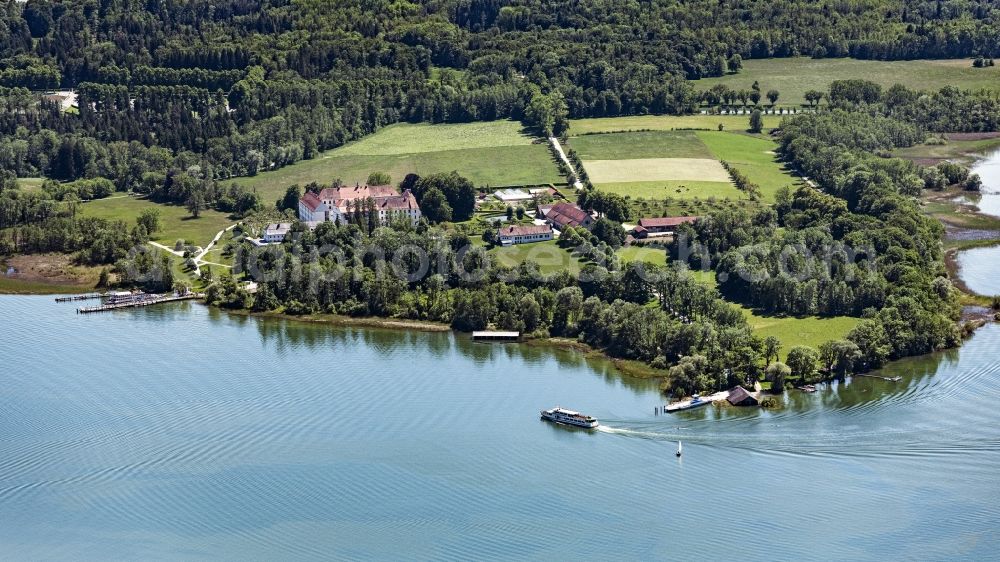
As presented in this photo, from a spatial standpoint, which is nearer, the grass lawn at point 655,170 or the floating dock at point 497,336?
the floating dock at point 497,336

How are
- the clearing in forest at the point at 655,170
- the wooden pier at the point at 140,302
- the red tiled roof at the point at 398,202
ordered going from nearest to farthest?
the wooden pier at the point at 140,302, the red tiled roof at the point at 398,202, the clearing in forest at the point at 655,170

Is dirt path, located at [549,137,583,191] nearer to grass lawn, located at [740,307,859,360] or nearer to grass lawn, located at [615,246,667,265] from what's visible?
grass lawn, located at [615,246,667,265]

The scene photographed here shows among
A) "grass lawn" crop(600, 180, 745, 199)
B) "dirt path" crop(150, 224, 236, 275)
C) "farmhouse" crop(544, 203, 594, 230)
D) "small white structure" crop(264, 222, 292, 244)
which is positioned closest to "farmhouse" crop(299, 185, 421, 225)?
"small white structure" crop(264, 222, 292, 244)

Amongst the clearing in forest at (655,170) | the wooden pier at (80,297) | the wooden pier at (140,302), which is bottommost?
the wooden pier at (140,302)

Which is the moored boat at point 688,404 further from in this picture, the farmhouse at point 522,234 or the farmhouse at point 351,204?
the farmhouse at point 351,204

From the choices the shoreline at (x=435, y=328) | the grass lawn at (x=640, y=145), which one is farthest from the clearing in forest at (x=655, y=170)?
the shoreline at (x=435, y=328)

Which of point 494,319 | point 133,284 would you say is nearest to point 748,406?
point 494,319
